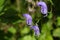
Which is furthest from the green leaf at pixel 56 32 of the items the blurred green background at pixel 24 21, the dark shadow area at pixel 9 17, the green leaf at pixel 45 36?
the dark shadow area at pixel 9 17

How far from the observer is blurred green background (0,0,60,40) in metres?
1.41

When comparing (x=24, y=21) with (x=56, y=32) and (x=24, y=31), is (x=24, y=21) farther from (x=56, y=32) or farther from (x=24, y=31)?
(x=56, y=32)

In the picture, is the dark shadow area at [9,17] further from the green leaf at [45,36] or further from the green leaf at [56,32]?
the green leaf at [56,32]

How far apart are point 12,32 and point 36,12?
0.40 meters

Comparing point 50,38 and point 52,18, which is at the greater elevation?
point 52,18

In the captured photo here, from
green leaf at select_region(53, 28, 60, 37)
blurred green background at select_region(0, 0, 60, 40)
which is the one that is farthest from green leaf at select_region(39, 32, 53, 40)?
green leaf at select_region(53, 28, 60, 37)

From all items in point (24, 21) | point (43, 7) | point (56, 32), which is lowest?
point (56, 32)

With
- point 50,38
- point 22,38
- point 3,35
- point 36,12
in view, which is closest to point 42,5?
point 36,12

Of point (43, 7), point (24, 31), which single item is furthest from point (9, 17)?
point (24, 31)

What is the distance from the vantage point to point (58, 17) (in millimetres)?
1640

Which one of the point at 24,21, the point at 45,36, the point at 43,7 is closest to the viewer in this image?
the point at 43,7

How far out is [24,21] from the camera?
1.67 m

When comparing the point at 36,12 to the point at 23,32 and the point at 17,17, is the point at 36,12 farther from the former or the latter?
the point at 23,32

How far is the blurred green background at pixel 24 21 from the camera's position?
1406 mm
